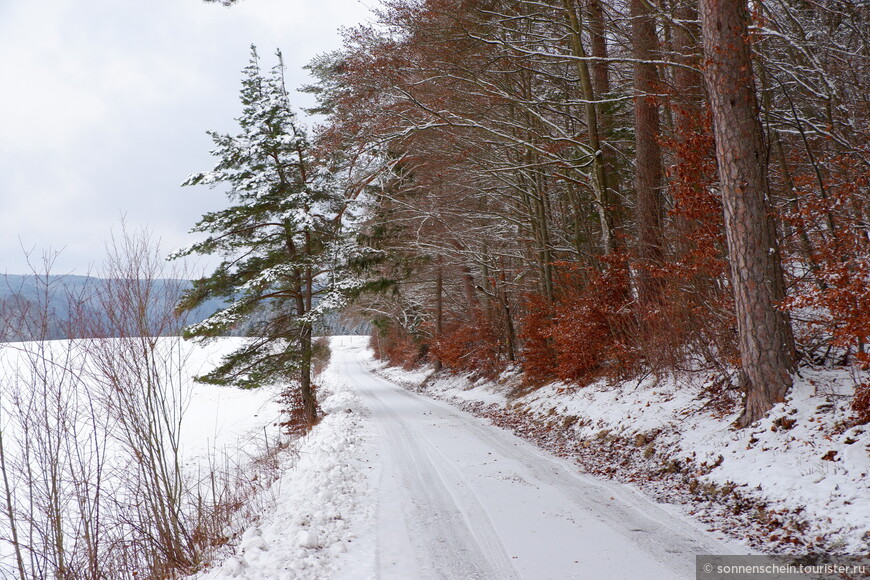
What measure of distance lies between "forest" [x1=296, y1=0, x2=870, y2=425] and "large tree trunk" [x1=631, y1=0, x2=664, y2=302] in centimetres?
4

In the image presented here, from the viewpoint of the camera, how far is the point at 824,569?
362cm

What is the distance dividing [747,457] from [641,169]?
6.43 metres

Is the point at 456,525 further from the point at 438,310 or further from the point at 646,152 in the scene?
the point at 438,310

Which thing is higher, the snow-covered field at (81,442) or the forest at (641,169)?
the forest at (641,169)

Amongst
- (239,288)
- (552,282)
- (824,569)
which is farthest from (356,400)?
(824,569)

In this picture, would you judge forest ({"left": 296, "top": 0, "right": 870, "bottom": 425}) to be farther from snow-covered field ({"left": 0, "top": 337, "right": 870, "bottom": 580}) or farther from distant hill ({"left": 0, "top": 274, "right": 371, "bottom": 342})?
distant hill ({"left": 0, "top": 274, "right": 371, "bottom": 342})

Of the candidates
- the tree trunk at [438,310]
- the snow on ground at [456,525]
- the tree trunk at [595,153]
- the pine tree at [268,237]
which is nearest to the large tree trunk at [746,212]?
the snow on ground at [456,525]

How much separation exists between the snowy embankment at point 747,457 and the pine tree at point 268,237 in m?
9.16

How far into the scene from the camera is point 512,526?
16.5 ft

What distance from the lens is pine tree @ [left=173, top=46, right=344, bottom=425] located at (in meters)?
14.8

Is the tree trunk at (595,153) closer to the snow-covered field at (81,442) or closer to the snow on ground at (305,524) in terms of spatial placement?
the snow on ground at (305,524)

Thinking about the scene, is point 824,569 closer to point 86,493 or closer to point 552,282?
point 86,493

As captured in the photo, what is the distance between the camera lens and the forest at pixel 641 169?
599 centimetres

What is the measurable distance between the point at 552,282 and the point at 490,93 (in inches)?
227
